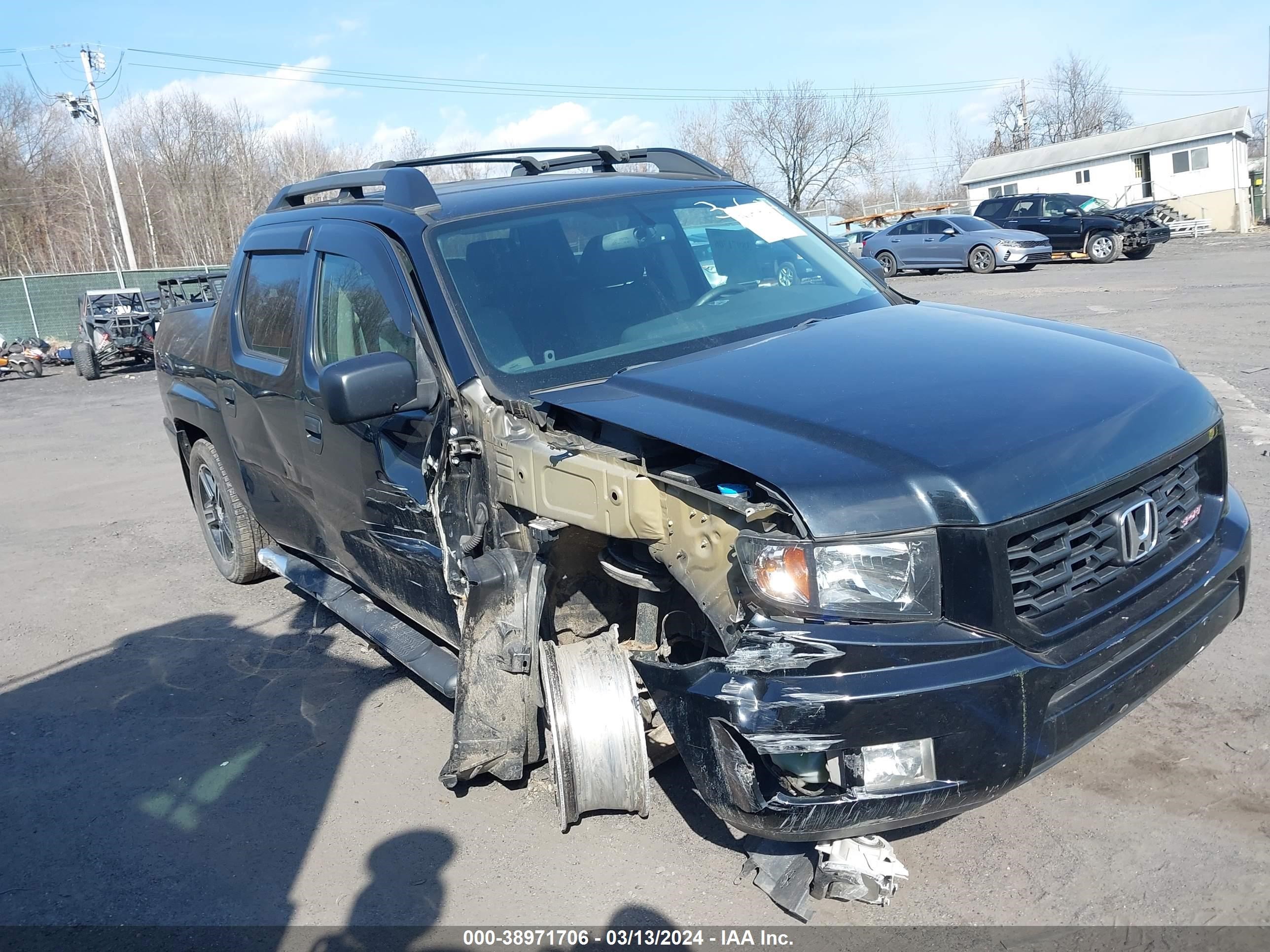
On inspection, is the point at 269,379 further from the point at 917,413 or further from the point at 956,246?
the point at 956,246

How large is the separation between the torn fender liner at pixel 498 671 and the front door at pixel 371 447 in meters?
0.47

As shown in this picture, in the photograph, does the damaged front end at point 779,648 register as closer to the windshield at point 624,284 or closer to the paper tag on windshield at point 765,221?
the windshield at point 624,284

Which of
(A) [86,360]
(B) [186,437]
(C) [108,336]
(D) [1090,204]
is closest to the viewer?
(B) [186,437]

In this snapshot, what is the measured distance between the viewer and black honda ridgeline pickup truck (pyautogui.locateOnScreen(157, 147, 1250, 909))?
2471 mm

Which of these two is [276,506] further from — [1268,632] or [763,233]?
[1268,632]

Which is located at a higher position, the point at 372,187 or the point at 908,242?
the point at 372,187

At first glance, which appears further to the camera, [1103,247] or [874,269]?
[1103,247]

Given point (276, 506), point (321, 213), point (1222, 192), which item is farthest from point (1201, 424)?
point (1222, 192)

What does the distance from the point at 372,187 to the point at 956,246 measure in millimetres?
22041

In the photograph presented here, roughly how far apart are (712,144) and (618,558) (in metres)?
53.7

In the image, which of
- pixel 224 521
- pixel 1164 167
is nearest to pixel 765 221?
pixel 224 521

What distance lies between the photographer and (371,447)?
3.95 m

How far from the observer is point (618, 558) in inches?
126

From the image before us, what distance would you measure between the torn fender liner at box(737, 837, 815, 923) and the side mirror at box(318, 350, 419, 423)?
1.74 meters
